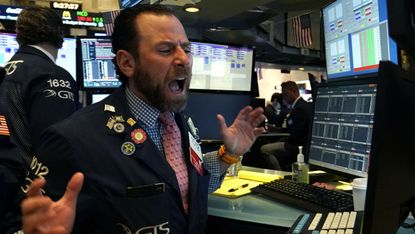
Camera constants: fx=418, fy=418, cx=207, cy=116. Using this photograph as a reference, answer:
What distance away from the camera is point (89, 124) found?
121 cm

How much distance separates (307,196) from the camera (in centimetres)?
150

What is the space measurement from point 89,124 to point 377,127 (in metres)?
0.83

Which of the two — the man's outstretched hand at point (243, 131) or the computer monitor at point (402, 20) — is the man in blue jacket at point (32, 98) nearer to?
the man's outstretched hand at point (243, 131)

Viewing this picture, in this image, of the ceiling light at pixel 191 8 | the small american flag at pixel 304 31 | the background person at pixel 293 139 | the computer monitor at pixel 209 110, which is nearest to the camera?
the computer monitor at pixel 209 110

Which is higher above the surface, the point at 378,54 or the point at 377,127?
the point at 378,54

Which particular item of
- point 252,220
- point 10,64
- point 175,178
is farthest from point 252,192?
point 10,64

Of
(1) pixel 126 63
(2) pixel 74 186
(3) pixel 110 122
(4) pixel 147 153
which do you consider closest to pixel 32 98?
(1) pixel 126 63

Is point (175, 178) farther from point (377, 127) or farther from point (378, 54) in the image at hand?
point (378, 54)

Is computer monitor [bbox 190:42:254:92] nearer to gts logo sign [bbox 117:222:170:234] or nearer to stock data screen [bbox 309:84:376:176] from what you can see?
stock data screen [bbox 309:84:376:176]

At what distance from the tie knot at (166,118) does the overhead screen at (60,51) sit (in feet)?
5.81

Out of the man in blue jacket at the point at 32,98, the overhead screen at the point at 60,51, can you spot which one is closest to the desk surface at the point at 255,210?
the man in blue jacket at the point at 32,98

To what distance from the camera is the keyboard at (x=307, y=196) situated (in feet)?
4.53

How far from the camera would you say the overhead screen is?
2904 millimetres

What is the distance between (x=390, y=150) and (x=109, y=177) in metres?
0.75
